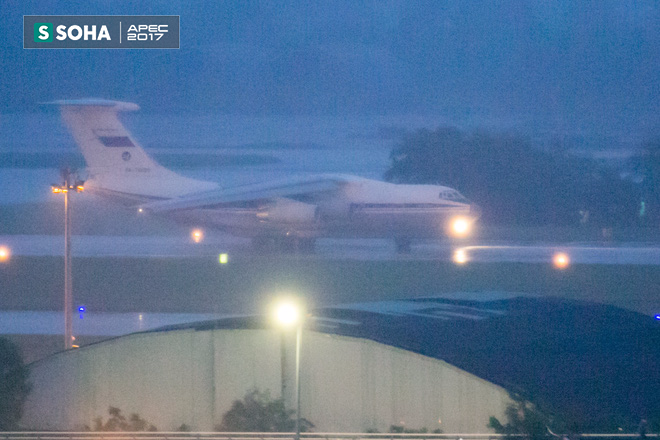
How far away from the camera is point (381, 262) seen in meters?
19.9

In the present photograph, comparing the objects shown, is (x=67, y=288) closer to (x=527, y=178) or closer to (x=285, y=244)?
(x=285, y=244)

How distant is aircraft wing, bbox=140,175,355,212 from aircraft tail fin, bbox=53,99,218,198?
66.7 inches

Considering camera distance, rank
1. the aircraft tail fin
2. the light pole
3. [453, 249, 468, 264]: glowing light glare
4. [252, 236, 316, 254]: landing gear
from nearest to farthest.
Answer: the light pole < [453, 249, 468, 264]: glowing light glare < [252, 236, 316, 254]: landing gear < the aircraft tail fin

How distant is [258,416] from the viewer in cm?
928

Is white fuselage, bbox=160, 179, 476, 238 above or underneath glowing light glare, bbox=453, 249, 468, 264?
above

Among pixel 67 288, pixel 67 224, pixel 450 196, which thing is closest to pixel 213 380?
pixel 67 288

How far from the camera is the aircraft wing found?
25.3 meters

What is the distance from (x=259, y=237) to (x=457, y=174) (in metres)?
13.0

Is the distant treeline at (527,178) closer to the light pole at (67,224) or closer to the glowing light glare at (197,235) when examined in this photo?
the glowing light glare at (197,235)

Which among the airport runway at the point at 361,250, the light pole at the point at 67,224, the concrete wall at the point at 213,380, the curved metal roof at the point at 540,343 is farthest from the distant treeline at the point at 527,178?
the concrete wall at the point at 213,380

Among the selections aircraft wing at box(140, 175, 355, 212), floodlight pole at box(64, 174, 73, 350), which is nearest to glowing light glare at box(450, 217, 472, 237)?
aircraft wing at box(140, 175, 355, 212)

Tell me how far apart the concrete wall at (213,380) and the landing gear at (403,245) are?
14.7 meters

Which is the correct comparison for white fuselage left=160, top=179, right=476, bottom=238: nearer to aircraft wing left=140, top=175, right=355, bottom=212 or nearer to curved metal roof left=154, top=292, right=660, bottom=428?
aircraft wing left=140, top=175, right=355, bottom=212

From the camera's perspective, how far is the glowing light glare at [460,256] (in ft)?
65.2
